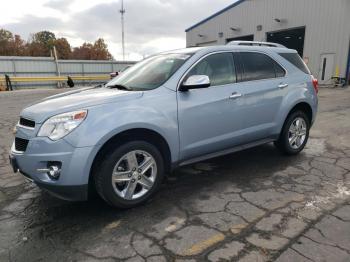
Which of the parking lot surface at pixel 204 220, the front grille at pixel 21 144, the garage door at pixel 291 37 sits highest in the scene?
the garage door at pixel 291 37

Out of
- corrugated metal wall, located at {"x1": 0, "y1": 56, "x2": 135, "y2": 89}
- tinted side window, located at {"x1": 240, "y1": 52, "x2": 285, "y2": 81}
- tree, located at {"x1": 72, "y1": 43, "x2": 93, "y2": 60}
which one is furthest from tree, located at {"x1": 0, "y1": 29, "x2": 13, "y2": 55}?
tinted side window, located at {"x1": 240, "y1": 52, "x2": 285, "y2": 81}

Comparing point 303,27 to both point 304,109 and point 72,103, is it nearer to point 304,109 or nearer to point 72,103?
point 304,109

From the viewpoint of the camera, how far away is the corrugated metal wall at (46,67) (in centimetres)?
2561

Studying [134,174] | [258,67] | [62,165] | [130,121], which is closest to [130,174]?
[134,174]

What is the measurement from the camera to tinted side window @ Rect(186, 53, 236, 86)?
4.07 metres

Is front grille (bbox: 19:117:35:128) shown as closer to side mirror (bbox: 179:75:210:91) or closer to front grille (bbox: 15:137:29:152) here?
front grille (bbox: 15:137:29:152)

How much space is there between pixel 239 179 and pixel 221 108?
102 cm

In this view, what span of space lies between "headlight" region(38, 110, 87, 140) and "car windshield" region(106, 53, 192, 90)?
95 centimetres

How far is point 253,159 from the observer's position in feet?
17.1

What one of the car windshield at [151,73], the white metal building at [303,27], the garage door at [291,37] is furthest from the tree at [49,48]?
the car windshield at [151,73]

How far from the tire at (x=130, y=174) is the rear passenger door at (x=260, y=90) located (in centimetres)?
152

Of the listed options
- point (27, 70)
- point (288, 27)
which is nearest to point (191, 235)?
point (288, 27)

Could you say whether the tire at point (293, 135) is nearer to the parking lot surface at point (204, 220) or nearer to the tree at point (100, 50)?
the parking lot surface at point (204, 220)

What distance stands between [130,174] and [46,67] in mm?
27160
